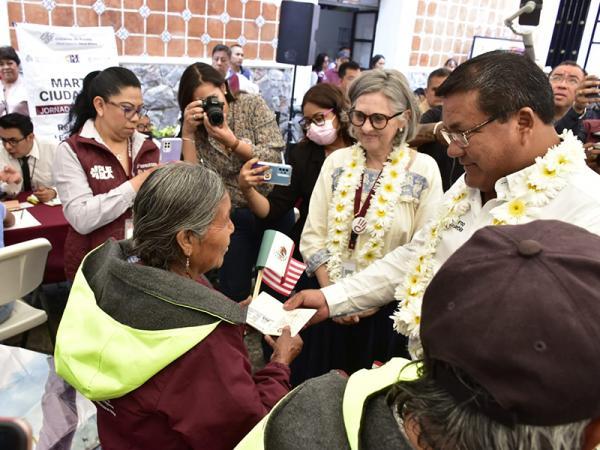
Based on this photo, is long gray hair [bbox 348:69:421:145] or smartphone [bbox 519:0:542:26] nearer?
long gray hair [bbox 348:69:421:145]

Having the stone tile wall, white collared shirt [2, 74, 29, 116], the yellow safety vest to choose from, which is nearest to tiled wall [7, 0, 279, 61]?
the stone tile wall

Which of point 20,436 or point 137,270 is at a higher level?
point 20,436

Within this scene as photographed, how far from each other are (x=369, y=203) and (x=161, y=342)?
1351 millimetres

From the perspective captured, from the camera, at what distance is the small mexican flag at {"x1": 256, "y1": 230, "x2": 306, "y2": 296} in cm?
211

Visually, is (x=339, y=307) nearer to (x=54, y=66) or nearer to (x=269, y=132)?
(x=269, y=132)

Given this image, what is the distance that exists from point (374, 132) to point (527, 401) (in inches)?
68.8

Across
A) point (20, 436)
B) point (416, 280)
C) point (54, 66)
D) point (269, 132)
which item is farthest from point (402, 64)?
point (20, 436)

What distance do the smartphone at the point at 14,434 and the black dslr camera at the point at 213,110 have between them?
2504mm

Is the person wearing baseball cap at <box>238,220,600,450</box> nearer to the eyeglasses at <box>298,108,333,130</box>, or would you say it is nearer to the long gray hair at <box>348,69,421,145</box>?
the long gray hair at <box>348,69,421,145</box>

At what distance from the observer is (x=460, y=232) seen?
5.70 ft

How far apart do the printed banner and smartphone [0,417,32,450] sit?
4840 millimetres

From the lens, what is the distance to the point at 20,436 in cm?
41

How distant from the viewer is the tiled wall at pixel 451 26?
923 centimetres

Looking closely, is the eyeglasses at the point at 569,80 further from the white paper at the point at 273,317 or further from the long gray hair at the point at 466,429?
the long gray hair at the point at 466,429
